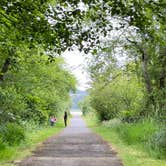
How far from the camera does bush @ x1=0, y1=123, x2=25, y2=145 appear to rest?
58.5 feet

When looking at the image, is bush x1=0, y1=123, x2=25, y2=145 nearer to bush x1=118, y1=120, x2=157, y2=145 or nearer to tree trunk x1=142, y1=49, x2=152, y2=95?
bush x1=118, y1=120, x2=157, y2=145

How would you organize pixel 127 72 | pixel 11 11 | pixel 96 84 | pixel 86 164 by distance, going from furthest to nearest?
pixel 96 84
pixel 127 72
pixel 86 164
pixel 11 11

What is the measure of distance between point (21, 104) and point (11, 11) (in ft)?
41.2

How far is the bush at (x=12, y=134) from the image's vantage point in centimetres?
1783

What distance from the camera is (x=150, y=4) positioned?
693 cm

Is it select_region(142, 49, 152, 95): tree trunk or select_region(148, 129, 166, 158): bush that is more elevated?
select_region(142, 49, 152, 95): tree trunk

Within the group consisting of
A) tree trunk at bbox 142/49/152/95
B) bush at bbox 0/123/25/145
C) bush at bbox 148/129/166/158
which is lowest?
bush at bbox 148/129/166/158

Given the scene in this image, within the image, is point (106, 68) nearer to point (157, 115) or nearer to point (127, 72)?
point (127, 72)

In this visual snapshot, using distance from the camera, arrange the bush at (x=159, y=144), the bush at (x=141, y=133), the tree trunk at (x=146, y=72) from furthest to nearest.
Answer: the tree trunk at (x=146, y=72), the bush at (x=141, y=133), the bush at (x=159, y=144)

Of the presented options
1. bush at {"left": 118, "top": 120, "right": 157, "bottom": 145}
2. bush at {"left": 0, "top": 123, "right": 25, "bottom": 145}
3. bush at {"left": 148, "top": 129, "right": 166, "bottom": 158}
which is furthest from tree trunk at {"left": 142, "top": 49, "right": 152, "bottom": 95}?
bush at {"left": 148, "top": 129, "right": 166, "bottom": 158}

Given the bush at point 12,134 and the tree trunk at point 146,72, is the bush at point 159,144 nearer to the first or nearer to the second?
the bush at point 12,134

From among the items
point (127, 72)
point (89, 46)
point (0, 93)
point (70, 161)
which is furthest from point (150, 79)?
point (89, 46)

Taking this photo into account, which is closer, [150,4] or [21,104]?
[150,4]

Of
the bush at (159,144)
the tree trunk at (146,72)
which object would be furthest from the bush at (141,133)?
the tree trunk at (146,72)
